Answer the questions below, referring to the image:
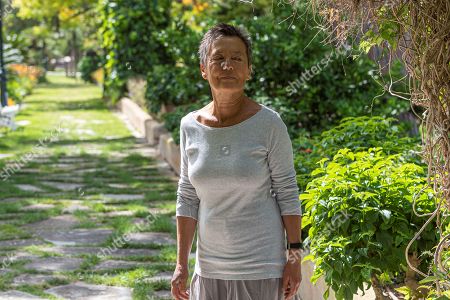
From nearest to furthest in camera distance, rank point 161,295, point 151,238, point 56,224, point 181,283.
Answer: point 181,283, point 161,295, point 151,238, point 56,224

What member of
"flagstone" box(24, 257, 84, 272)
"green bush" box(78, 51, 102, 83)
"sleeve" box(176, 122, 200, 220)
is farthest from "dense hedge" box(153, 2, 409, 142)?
"green bush" box(78, 51, 102, 83)

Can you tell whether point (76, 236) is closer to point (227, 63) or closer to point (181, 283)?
point (181, 283)

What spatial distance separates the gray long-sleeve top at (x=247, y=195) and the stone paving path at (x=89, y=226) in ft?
8.42

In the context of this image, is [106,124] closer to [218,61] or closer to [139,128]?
[139,128]

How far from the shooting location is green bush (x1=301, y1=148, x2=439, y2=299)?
3742 millimetres

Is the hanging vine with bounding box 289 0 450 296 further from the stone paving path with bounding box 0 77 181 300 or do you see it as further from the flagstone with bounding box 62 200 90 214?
the flagstone with bounding box 62 200 90 214

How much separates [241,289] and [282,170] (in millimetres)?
449

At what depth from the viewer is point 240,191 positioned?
3.06 metres

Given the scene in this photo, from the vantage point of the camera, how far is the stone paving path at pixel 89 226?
5914 millimetres

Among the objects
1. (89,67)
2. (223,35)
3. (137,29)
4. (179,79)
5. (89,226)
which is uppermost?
(223,35)

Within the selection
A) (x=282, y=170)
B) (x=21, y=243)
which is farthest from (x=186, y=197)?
(x=21, y=243)

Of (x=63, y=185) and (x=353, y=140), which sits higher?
(x=353, y=140)

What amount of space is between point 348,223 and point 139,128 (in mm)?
11979

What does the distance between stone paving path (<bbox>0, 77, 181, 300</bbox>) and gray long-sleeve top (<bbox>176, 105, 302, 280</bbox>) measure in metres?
2.57
